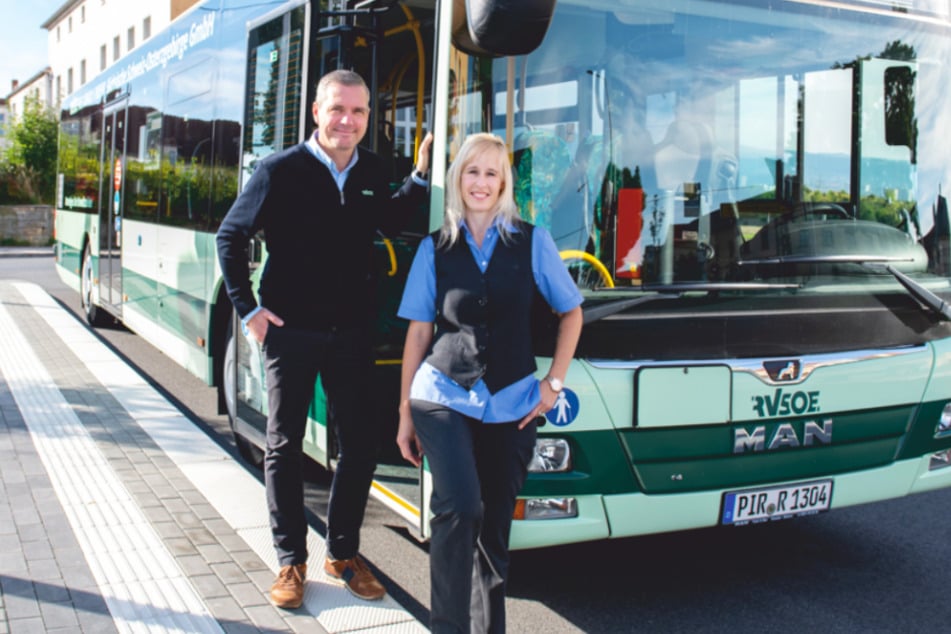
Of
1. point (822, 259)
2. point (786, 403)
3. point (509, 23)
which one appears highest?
point (509, 23)

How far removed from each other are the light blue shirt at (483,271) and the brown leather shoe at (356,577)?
3.63ft

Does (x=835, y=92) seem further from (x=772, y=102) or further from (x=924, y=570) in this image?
(x=924, y=570)

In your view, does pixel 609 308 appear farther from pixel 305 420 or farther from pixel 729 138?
pixel 305 420

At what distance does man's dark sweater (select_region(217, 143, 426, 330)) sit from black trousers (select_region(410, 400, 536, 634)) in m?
0.74

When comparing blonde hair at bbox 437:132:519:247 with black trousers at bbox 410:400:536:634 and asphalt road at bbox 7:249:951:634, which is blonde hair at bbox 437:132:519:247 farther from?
asphalt road at bbox 7:249:951:634

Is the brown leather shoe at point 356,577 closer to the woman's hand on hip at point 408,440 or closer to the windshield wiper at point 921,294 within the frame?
the woman's hand on hip at point 408,440

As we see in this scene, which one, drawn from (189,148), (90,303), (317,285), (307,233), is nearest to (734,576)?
(317,285)

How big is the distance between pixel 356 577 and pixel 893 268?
2637mm

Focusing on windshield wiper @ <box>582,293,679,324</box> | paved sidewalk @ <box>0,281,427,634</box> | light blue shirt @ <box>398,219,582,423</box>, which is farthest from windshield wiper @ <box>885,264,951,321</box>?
paved sidewalk @ <box>0,281,427,634</box>

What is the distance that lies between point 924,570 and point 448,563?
112 inches

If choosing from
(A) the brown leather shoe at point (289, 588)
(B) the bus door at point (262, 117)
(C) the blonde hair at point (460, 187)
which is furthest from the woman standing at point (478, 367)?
(B) the bus door at point (262, 117)

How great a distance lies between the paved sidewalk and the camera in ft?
12.4

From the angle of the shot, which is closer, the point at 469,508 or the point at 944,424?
the point at 469,508

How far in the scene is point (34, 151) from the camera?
42.5 metres
